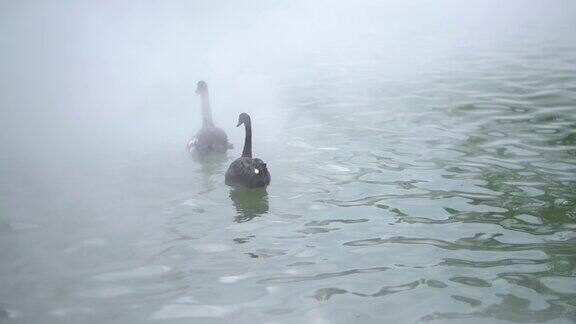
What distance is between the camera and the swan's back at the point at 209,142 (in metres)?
13.4

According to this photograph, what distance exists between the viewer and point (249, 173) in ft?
35.8

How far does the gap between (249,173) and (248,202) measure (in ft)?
2.21

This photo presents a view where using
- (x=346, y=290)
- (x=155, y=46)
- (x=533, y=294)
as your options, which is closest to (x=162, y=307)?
(x=346, y=290)

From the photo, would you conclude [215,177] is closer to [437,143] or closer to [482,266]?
[437,143]

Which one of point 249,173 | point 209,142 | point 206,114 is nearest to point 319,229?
point 249,173

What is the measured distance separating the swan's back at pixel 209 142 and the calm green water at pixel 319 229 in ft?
1.24

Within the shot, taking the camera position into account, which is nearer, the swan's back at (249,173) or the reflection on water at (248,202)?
the reflection on water at (248,202)

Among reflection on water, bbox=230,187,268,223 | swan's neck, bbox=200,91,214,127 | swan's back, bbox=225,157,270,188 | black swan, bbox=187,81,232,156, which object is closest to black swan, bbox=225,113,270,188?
swan's back, bbox=225,157,270,188

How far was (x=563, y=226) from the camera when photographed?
28.1 feet

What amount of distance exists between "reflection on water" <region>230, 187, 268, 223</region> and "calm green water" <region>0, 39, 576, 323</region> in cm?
4

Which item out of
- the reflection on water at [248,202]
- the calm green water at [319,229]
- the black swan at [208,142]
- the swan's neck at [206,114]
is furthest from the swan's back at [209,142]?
the reflection on water at [248,202]

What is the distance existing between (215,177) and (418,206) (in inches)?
163

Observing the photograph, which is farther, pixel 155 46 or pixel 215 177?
pixel 155 46

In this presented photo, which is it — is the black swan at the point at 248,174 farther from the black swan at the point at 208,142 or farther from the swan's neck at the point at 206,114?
the swan's neck at the point at 206,114
